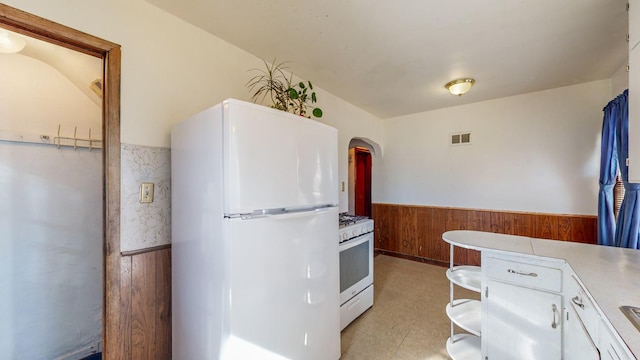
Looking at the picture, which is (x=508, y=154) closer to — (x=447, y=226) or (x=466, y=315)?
(x=447, y=226)

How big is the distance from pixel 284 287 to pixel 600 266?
1.59 metres

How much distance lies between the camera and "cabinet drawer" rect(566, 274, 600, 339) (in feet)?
3.10

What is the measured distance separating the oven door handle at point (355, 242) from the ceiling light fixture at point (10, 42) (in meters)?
2.50

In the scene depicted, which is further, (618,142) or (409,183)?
(409,183)

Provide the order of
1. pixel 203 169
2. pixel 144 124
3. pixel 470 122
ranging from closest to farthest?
1. pixel 203 169
2. pixel 144 124
3. pixel 470 122

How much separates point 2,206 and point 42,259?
428 mm

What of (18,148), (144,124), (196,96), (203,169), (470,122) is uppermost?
(470,122)

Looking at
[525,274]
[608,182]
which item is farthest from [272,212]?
[608,182]

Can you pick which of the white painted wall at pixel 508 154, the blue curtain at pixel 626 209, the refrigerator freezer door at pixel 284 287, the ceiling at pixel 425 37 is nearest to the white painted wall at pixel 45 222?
the ceiling at pixel 425 37

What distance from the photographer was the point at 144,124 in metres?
1.48

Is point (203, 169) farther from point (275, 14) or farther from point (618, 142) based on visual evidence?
point (618, 142)

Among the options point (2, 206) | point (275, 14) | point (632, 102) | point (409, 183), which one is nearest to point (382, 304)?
point (409, 183)

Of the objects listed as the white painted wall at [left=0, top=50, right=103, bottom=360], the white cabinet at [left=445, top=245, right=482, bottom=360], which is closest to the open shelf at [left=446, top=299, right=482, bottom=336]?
the white cabinet at [left=445, top=245, right=482, bottom=360]

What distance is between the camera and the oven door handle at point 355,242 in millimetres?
2087
